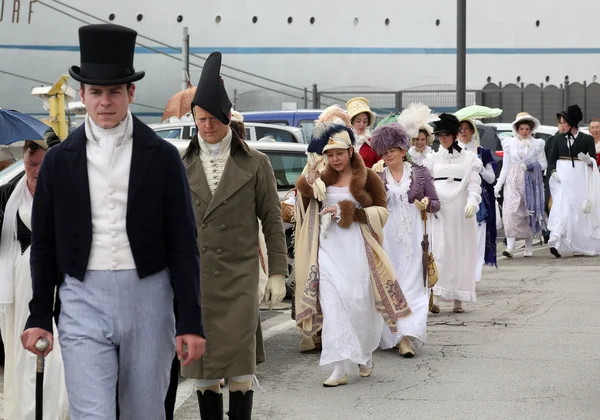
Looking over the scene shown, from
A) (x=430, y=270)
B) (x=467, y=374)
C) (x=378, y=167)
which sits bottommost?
(x=467, y=374)

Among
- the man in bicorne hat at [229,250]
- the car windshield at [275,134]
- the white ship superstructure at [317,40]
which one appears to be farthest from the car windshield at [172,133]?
the white ship superstructure at [317,40]

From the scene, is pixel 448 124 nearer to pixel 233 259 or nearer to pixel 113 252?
pixel 233 259

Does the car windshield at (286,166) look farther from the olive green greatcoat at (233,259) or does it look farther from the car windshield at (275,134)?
the olive green greatcoat at (233,259)

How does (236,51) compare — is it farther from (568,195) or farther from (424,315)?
(424,315)

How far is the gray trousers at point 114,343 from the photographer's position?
4227mm

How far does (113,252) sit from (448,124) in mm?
7628

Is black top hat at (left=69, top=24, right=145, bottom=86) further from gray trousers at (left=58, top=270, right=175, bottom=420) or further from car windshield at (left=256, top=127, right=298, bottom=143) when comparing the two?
car windshield at (left=256, top=127, right=298, bottom=143)

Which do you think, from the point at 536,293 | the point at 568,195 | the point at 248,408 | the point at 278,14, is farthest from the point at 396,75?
the point at 248,408

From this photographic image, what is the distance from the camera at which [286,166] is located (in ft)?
42.0

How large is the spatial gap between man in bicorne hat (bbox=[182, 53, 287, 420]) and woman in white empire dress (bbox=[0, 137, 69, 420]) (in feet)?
2.10

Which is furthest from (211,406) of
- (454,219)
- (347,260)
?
(454,219)

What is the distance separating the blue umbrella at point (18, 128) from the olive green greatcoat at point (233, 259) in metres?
1.48

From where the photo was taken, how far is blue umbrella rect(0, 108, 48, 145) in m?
7.32

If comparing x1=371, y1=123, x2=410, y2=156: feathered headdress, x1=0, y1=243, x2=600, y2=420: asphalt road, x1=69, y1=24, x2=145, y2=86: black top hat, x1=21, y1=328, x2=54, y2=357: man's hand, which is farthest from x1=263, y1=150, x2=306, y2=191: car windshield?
x1=21, y1=328, x2=54, y2=357: man's hand
